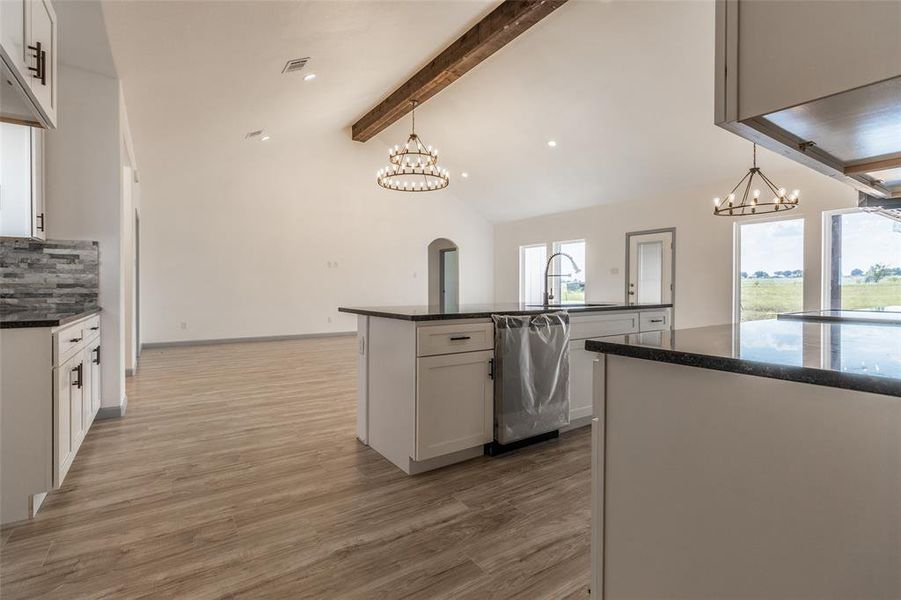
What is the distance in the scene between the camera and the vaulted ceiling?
3686mm

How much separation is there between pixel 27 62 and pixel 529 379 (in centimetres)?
278

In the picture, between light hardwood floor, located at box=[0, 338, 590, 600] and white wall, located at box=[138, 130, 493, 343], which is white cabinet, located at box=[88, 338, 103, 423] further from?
white wall, located at box=[138, 130, 493, 343]

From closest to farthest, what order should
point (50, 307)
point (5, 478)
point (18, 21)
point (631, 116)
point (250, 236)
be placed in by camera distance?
1. point (18, 21)
2. point (5, 478)
3. point (50, 307)
4. point (631, 116)
5. point (250, 236)

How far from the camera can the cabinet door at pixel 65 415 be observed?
209 cm

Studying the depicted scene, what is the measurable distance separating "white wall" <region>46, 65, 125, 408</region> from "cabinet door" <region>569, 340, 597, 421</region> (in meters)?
3.47

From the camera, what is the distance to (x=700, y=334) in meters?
1.39

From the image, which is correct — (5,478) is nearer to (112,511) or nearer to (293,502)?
(112,511)

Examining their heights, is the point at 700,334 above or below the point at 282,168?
below

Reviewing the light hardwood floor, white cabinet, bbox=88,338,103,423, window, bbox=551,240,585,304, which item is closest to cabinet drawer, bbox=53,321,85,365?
white cabinet, bbox=88,338,103,423

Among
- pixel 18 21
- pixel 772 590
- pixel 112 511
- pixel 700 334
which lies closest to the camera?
pixel 772 590

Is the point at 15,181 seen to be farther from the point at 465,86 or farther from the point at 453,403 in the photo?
the point at 465,86

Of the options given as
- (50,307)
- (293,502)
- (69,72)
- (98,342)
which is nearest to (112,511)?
(293,502)

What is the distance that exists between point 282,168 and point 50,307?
5.51 m

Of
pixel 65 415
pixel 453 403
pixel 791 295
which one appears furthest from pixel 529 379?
pixel 791 295
